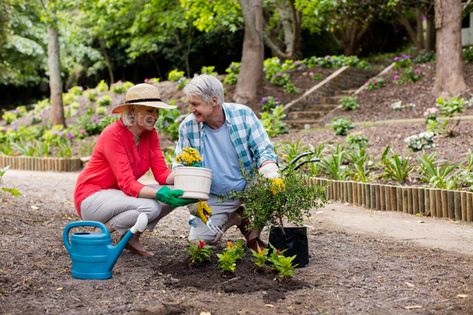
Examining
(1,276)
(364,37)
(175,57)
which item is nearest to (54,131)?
(1,276)

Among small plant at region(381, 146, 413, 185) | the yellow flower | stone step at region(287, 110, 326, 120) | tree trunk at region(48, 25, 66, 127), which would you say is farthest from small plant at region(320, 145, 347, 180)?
tree trunk at region(48, 25, 66, 127)

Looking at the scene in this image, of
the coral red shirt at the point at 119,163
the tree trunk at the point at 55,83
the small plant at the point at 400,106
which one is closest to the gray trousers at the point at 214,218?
the coral red shirt at the point at 119,163

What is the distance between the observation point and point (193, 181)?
3.76 m

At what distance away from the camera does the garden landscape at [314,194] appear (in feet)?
11.3

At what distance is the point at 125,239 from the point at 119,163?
0.55 metres

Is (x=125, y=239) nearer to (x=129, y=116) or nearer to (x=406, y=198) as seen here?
(x=129, y=116)

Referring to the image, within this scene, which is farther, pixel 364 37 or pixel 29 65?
pixel 364 37

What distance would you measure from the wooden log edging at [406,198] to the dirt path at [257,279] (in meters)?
0.32

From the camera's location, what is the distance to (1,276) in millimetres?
3658

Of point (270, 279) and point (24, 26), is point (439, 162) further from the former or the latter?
point (24, 26)

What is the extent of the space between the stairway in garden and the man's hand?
7.21 m

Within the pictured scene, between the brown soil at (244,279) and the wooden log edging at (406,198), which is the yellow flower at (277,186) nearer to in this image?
the brown soil at (244,279)

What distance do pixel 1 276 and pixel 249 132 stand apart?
1.73m

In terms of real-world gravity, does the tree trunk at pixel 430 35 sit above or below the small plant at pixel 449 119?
above
